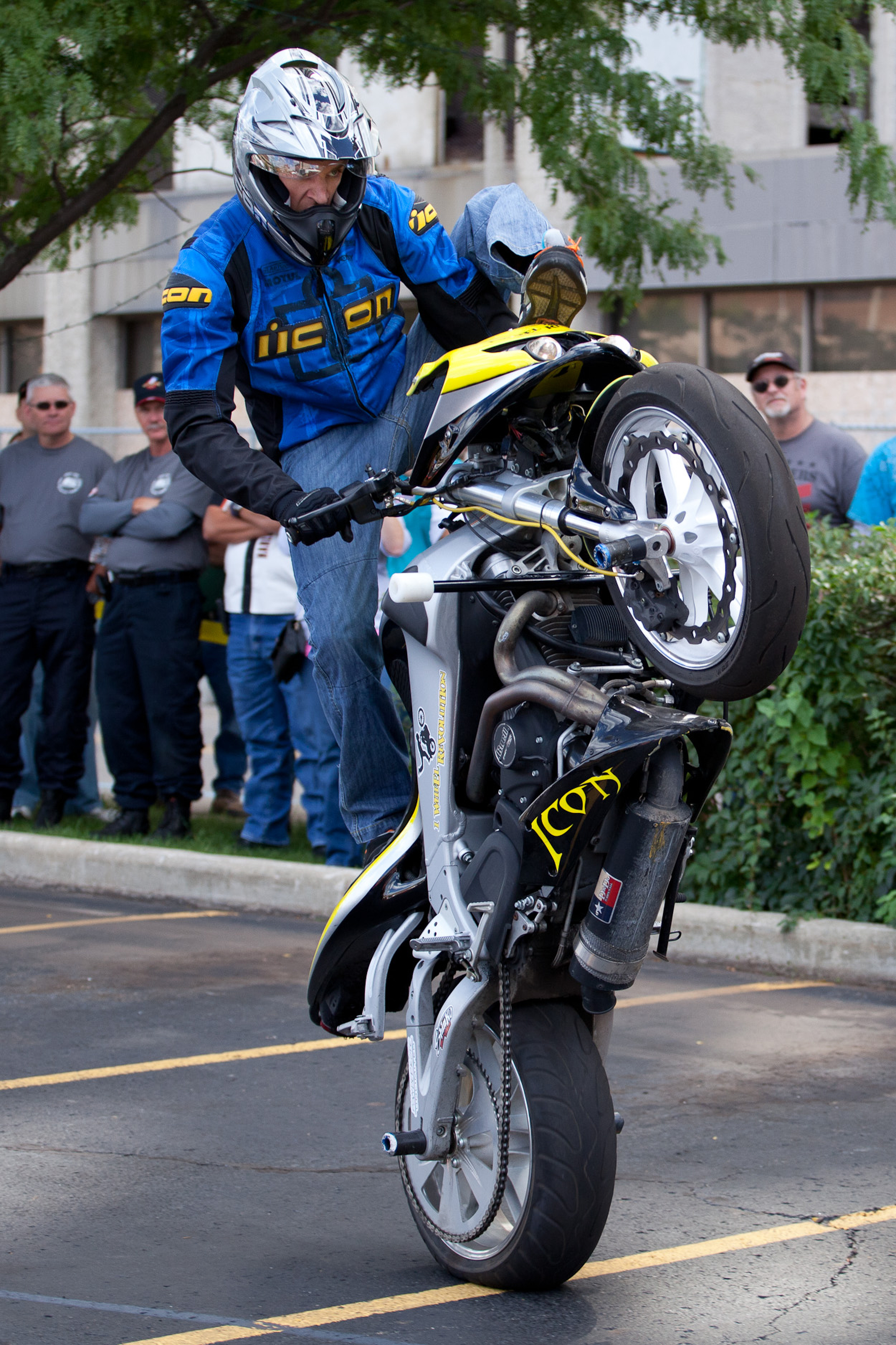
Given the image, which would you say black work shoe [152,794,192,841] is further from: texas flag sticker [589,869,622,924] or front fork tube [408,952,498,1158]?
texas flag sticker [589,869,622,924]

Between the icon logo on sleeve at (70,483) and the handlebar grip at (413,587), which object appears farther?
the icon logo on sleeve at (70,483)

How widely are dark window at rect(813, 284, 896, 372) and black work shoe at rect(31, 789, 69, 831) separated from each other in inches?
510

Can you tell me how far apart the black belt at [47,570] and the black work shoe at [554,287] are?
21.4 feet

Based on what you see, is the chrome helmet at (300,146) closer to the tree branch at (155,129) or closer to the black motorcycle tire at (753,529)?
the black motorcycle tire at (753,529)

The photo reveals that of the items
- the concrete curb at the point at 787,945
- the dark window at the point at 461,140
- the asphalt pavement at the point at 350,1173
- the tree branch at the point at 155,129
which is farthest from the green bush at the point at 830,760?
the dark window at the point at 461,140

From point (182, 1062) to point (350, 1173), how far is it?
1193 millimetres

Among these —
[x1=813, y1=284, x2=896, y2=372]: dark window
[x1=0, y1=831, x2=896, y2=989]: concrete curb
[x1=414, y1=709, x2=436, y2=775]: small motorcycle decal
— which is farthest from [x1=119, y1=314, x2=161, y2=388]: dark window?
[x1=414, y1=709, x2=436, y2=775]: small motorcycle decal

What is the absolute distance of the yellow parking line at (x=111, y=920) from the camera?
7758 millimetres

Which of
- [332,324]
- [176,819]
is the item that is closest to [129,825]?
[176,819]

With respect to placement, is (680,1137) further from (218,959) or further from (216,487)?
(218,959)

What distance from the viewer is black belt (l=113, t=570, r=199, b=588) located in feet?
30.4

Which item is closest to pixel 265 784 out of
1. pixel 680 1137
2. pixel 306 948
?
pixel 306 948

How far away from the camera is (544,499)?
11.3ft

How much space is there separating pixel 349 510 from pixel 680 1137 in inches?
87.9
